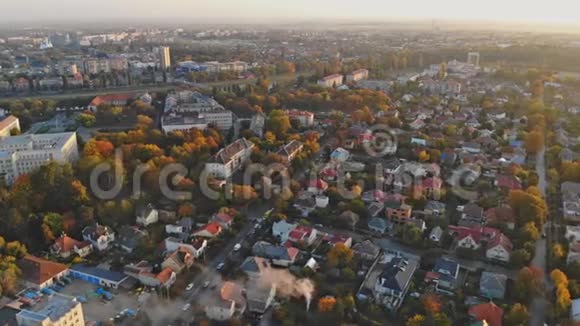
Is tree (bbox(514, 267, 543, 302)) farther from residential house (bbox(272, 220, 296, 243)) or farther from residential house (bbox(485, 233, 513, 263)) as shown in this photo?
residential house (bbox(272, 220, 296, 243))

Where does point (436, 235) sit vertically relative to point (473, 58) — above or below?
below

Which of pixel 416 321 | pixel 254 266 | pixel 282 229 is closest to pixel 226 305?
pixel 254 266

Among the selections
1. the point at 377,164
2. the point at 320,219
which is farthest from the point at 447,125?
the point at 320,219

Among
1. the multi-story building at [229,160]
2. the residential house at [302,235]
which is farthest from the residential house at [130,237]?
the multi-story building at [229,160]

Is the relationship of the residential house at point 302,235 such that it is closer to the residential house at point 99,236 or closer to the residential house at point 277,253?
the residential house at point 277,253

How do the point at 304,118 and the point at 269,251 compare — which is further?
the point at 304,118

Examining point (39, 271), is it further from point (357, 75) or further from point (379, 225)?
point (357, 75)
